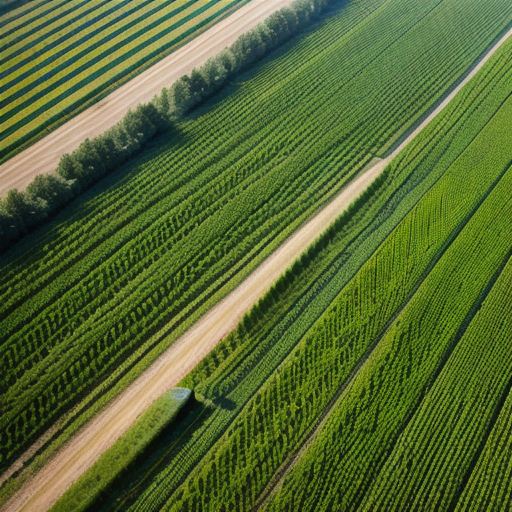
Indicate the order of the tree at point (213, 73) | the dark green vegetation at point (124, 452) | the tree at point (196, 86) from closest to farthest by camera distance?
the dark green vegetation at point (124, 452) < the tree at point (196, 86) < the tree at point (213, 73)

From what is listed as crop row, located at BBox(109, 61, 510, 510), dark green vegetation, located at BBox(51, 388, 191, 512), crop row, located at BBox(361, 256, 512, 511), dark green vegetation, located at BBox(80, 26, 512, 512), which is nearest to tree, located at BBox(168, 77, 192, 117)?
dark green vegetation, located at BBox(80, 26, 512, 512)

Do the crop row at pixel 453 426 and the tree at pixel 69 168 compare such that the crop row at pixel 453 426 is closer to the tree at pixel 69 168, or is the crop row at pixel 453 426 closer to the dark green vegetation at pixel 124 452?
the dark green vegetation at pixel 124 452

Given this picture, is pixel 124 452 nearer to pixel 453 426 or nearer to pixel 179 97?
pixel 453 426

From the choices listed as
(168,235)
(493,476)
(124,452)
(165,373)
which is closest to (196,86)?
(168,235)

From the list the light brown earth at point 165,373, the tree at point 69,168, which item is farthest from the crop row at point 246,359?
the tree at point 69,168

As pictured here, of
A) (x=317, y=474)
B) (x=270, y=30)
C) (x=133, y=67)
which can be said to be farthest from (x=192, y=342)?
(x=270, y=30)

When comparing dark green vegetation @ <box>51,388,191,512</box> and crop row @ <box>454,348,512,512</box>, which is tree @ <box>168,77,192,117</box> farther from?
crop row @ <box>454,348,512,512</box>
